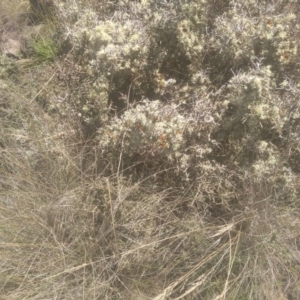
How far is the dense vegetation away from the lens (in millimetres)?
2211

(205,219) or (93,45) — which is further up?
(93,45)

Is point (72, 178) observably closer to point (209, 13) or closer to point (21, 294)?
point (21, 294)

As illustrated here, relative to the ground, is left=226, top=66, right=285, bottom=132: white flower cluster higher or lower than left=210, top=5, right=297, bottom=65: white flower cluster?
lower

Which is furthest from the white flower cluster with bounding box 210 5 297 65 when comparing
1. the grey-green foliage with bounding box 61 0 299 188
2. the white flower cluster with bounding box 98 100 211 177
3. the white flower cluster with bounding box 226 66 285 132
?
the white flower cluster with bounding box 98 100 211 177

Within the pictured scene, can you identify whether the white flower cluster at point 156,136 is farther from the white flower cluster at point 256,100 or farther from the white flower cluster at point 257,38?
the white flower cluster at point 257,38

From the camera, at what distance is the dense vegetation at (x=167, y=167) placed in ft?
7.25

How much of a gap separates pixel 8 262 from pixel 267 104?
60.3 inches

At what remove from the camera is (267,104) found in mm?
2178

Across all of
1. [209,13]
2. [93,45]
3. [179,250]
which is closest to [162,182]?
[179,250]

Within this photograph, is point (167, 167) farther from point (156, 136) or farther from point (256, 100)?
point (256, 100)

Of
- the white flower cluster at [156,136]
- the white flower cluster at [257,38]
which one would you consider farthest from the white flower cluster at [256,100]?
the white flower cluster at [156,136]

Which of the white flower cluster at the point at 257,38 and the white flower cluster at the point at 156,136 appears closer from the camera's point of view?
the white flower cluster at the point at 156,136

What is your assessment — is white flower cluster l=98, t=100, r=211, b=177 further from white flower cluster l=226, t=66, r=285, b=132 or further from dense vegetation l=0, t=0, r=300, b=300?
white flower cluster l=226, t=66, r=285, b=132

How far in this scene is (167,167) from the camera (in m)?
2.33
